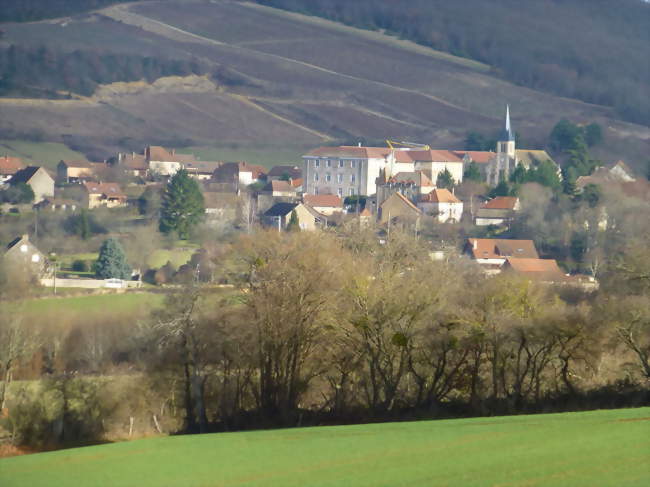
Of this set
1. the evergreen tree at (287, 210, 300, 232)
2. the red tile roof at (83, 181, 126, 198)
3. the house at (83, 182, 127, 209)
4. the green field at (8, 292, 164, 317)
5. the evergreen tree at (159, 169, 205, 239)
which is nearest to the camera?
the green field at (8, 292, 164, 317)

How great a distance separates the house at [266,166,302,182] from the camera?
304 feet

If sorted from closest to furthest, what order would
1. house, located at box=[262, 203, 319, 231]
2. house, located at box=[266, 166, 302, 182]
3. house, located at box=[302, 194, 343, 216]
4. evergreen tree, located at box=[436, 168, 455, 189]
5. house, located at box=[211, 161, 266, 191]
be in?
house, located at box=[262, 203, 319, 231] < house, located at box=[302, 194, 343, 216] < evergreen tree, located at box=[436, 168, 455, 189] < house, located at box=[266, 166, 302, 182] < house, located at box=[211, 161, 266, 191]

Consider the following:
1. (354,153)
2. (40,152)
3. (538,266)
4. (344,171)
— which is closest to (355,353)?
(538,266)

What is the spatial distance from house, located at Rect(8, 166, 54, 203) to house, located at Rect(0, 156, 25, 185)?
1.98 m

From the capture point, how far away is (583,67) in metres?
153

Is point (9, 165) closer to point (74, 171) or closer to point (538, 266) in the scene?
point (74, 171)

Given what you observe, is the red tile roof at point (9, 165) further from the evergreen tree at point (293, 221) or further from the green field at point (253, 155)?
the evergreen tree at point (293, 221)

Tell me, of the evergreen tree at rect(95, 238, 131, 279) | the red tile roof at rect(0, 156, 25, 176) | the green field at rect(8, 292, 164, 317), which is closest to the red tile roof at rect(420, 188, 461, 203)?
the evergreen tree at rect(95, 238, 131, 279)

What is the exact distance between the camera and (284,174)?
94062 millimetres

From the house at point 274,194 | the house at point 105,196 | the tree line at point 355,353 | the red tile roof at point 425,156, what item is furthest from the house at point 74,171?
the tree line at point 355,353

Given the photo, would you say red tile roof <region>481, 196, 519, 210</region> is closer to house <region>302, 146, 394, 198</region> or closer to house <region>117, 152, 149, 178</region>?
house <region>302, 146, 394, 198</region>

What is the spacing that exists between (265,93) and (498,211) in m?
81.1

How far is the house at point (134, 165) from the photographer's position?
95062mm

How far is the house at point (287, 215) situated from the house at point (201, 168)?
84.0 ft
